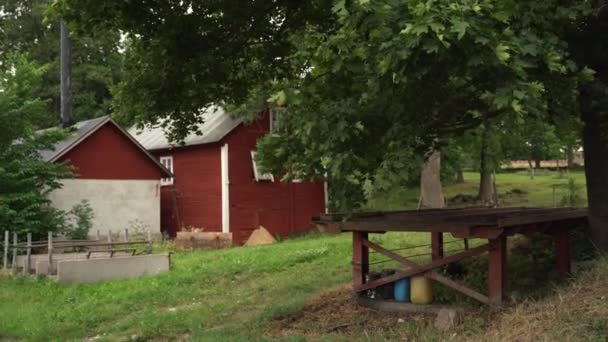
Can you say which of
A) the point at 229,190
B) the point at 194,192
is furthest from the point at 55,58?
the point at 229,190

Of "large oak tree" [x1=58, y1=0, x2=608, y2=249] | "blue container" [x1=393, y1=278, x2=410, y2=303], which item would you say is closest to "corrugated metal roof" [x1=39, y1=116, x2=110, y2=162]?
"large oak tree" [x1=58, y1=0, x2=608, y2=249]

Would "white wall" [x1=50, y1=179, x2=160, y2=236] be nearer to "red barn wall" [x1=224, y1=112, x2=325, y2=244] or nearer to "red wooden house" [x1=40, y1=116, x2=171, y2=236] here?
"red wooden house" [x1=40, y1=116, x2=171, y2=236]

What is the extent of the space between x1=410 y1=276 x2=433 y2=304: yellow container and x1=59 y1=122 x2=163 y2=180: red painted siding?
641 inches

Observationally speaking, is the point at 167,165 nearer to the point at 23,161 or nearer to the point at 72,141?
the point at 72,141

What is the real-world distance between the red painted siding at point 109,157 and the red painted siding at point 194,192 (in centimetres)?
179

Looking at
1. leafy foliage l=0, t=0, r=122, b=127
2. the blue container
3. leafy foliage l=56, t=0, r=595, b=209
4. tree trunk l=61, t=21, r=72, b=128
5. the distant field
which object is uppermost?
leafy foliage l=0, t=0, r=122, b=127

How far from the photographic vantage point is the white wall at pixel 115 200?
22.2 meters

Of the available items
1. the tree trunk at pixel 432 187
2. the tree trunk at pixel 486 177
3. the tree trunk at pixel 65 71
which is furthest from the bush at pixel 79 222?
the tree trunk at pixel 486 177

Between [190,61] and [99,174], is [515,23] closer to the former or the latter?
[190,61]

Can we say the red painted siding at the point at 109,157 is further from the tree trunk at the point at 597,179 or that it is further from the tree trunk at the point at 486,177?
the tree trunk at the point at 597,179

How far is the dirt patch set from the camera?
7.43 metres

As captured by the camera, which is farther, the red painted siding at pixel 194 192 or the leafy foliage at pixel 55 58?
the leafy foliage at pixel 55 58

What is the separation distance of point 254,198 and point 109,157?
18.1 feet

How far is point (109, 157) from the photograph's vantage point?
2327 cm
